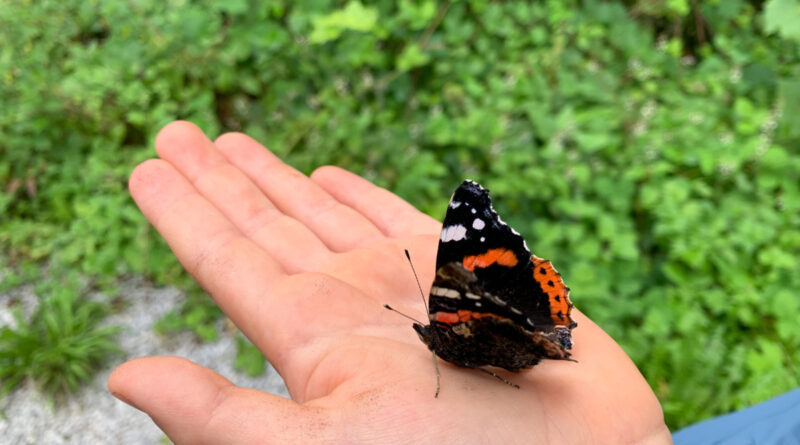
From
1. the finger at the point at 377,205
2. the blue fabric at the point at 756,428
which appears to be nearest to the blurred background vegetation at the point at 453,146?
the blue fabric at the point at 756,428

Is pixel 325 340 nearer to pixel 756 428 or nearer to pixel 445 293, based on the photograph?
pixel 445 293

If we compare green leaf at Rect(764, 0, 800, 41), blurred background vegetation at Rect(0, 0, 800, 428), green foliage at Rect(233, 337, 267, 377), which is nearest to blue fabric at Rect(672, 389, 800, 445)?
blurred background vegetation at Rect(0, 0, 800, 428)

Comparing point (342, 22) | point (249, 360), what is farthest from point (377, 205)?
point (342, 22)

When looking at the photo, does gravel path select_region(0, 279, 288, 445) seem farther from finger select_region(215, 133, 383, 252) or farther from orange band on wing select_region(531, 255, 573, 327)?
orange band on wing select_region(531, 255, 573, 327)

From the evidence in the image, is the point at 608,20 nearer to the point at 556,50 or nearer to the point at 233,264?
the point at 556,50

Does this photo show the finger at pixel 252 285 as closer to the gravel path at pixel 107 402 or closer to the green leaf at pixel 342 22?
the gravel path at pixel 107 402
